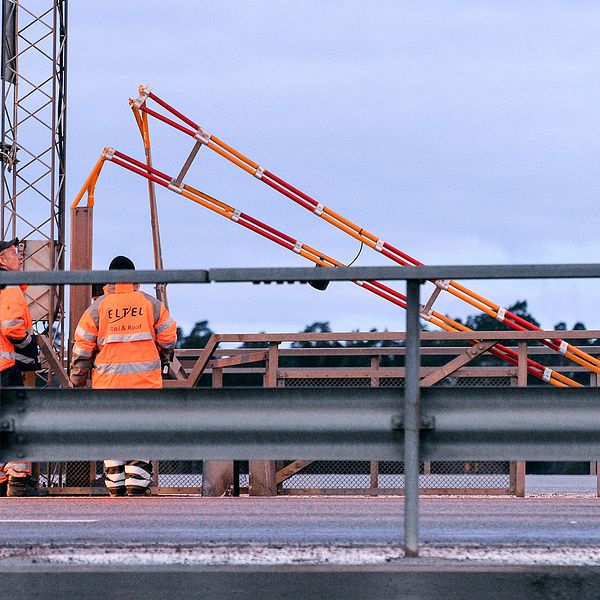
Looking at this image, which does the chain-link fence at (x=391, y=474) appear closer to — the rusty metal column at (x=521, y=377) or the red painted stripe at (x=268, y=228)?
the rusty metal column at (x=521, y=377)

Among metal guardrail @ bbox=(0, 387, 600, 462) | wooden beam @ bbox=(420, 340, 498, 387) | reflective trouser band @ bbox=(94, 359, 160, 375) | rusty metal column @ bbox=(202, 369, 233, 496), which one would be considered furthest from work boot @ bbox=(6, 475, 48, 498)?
metal guardrail @ bbox=(0, 387, 600, 462)

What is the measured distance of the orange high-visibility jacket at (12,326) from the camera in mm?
13141

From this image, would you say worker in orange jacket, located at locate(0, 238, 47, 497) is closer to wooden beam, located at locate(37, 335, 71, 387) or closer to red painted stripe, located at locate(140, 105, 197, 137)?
wooden beam, located at locate(37, 335, 71, 387)

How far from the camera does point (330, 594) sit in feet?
13.4

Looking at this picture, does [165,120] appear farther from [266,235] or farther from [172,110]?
[266,235]

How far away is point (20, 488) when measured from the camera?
46.0 ft

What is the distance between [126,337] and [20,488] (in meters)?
3.26

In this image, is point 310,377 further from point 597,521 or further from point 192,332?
point 597,521

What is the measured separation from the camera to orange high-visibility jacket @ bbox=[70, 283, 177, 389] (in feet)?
37.6

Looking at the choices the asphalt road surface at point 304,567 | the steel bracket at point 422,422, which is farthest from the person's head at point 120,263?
the steel bracket at point 422,422

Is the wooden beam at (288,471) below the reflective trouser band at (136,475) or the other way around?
the other way around

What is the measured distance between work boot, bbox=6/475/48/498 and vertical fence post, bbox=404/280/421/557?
982 cm

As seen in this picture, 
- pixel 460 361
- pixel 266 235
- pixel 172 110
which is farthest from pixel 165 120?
pixel 460 361

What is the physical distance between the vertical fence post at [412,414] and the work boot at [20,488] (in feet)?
32.2
